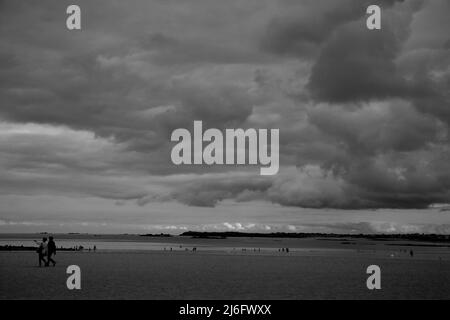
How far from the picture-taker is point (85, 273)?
170ft

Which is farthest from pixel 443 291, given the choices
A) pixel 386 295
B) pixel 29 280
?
pixel 29 280
